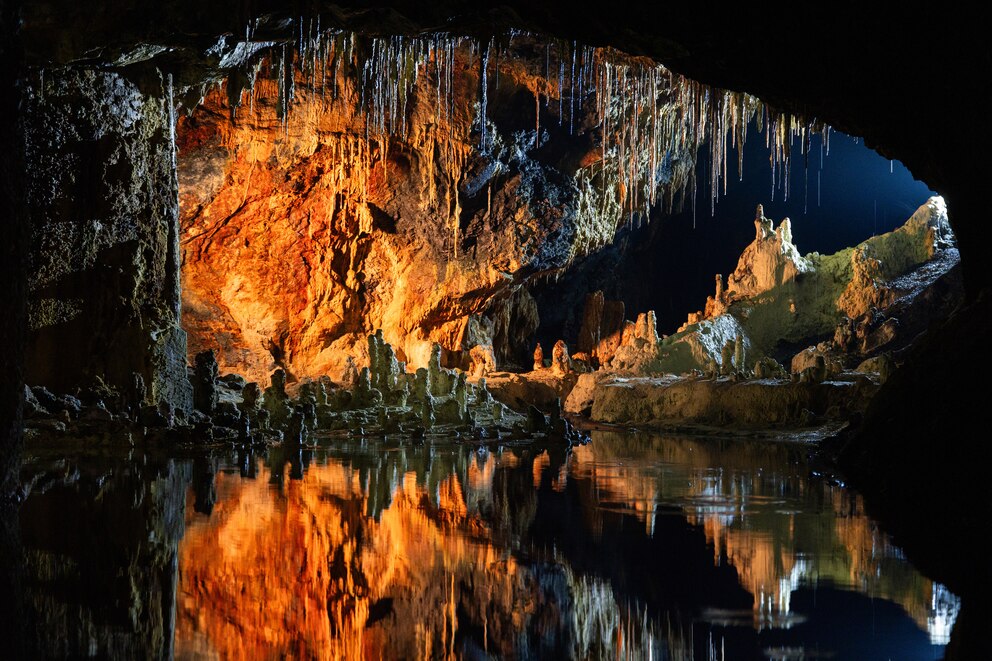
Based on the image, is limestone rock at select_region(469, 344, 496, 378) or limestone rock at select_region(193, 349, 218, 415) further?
limestone rock at select_region(469, 344, 496, 378)

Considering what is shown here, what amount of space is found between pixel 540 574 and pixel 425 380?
32.5 ft

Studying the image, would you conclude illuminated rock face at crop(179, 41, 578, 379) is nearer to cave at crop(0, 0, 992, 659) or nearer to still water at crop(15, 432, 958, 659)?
cave at crop(0, 0, 992, 659)

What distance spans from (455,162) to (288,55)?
914 centimetres

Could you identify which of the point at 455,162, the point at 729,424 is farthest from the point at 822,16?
the point at 455,162

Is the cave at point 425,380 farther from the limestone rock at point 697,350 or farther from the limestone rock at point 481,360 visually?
the limestone rock at point 697,350

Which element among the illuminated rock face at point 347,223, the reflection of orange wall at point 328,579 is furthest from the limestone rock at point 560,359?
the reflection of orange wall at point 328,579

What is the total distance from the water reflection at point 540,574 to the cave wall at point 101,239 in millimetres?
3581

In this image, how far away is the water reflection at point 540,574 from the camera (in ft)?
7.97

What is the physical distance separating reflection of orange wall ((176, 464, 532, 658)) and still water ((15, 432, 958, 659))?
0.4 inches

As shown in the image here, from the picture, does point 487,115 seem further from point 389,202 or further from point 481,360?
point 481,360

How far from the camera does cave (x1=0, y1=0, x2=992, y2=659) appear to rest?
111 inches

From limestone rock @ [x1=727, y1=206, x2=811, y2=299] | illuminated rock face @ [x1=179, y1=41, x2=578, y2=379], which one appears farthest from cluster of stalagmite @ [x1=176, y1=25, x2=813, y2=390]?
limestone rock @ [x1=727, y1=206, x2=811, y2=299]

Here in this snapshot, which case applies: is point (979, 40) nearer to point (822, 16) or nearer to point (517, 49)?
point (822, 16)

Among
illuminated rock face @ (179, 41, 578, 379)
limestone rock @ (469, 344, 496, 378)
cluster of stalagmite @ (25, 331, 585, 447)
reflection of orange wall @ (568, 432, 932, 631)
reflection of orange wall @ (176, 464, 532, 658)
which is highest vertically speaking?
illuminated rock face @ (179, 41, 578, 379)
